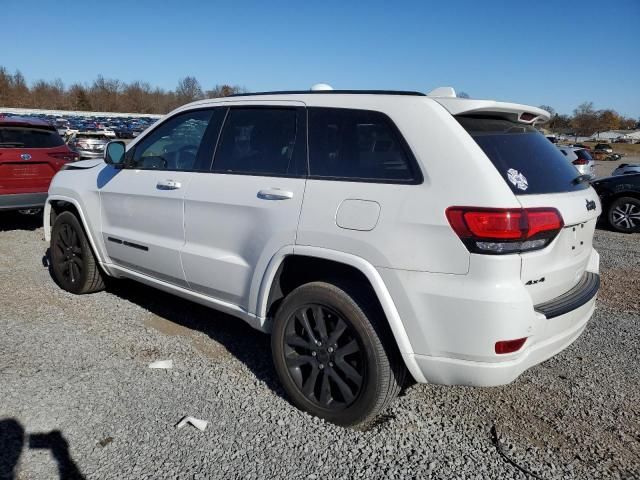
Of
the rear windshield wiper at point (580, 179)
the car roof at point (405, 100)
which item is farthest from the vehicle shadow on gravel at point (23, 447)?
the rear windshield wiper at point (580, 179)

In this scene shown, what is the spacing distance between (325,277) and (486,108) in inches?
50.8

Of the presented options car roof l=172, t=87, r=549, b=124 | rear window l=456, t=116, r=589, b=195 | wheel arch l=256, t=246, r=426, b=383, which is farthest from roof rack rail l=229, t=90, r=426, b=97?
wheel arch l=256, t=246, r=426, b=383

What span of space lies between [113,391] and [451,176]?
8.03 ft

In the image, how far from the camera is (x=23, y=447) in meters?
2.70

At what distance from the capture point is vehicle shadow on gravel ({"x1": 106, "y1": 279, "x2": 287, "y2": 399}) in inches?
147

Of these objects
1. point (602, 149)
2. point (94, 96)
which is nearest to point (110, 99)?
point (94, 96)

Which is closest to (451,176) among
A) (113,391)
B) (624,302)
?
(113,391)

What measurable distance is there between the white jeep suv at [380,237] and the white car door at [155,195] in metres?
0.03

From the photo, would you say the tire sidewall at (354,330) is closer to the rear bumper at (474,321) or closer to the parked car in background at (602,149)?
the rear bumper at (474,321)

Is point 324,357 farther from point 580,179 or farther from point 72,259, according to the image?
point 72,259

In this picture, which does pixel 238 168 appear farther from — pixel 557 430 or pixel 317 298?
pixel 557 430

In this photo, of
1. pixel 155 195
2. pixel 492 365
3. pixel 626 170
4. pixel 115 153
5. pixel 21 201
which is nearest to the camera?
pixel 492 365

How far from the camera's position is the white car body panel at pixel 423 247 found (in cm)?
244

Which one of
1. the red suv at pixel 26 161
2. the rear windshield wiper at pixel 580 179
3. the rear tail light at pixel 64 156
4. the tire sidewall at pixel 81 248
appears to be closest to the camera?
the rear windshield wiper at pixel 580 179
